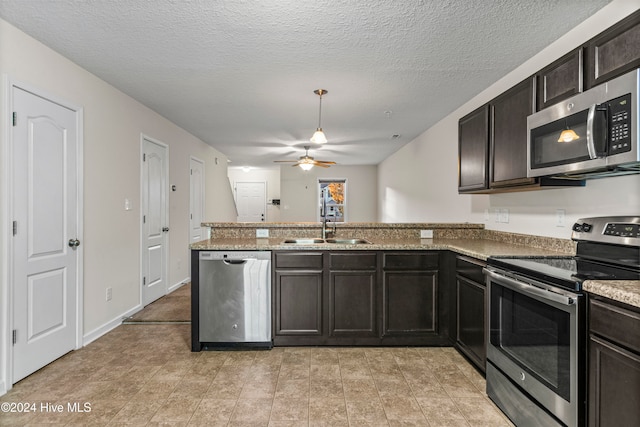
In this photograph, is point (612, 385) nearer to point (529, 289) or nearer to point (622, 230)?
point (529, 289)

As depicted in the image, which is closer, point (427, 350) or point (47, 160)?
point (47, 160)

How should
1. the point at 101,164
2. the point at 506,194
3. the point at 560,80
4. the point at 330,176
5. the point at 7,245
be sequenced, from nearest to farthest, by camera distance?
the point at 560,80
the point at 7,245
the point at 506,194
the point at 101,164
the point at 330,176

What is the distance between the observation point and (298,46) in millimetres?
2537

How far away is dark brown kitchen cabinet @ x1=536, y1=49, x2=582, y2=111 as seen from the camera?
1.87 meters

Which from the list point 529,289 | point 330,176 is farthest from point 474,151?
point 330,176

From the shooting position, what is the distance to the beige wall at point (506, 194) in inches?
79.1

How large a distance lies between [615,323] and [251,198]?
10.2 m

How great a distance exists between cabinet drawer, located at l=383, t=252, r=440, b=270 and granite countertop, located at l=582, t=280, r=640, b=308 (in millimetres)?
1448

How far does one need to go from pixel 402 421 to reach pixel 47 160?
119 inches

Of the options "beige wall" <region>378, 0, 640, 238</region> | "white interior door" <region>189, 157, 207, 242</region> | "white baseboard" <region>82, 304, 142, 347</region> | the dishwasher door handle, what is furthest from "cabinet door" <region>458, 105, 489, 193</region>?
"white interior door" <region>189, 157, 207, 242</region>

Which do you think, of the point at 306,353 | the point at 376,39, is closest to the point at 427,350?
the point at 306,353

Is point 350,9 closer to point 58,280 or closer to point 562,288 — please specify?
point 562,288

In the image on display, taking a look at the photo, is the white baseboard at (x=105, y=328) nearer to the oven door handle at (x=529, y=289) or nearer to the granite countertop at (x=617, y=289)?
the oven door handle at (x=529, y=289)

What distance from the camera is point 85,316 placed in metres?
2.98
